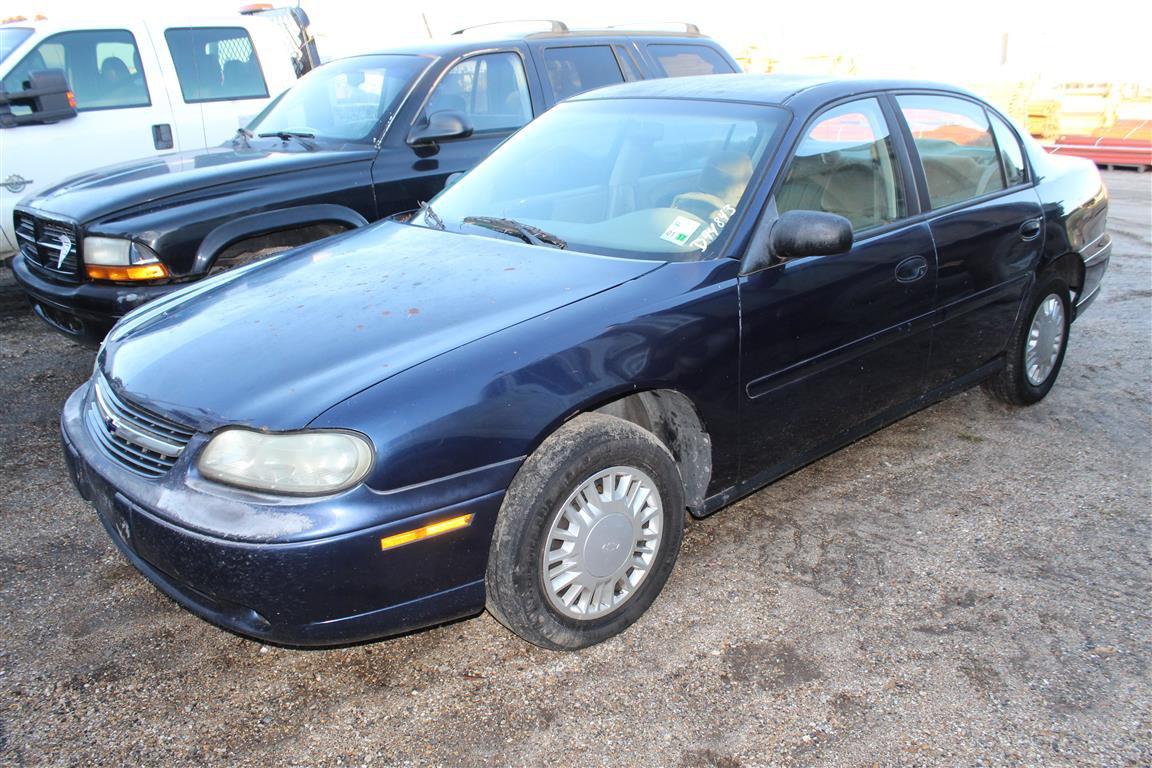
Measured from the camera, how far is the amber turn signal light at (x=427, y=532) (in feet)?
8.00

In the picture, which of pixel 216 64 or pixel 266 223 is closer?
pixel 266 223

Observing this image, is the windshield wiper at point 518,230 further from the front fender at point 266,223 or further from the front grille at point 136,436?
the front fender at point 266,223

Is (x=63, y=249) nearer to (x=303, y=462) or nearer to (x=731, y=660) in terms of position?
(x=303, y=462)

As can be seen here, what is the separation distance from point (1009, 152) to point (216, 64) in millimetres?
6031

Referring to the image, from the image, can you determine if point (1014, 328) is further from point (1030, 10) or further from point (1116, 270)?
point (1030, 10)

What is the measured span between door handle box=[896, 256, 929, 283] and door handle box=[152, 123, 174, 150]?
5.93 metres

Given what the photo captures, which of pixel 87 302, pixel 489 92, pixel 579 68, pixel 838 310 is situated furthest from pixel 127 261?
pixel 838 310

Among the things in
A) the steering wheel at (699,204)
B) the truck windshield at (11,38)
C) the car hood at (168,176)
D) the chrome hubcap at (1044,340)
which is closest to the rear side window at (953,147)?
the chrome hubcap at (1044,340)

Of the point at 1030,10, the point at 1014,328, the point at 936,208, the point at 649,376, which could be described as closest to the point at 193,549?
the point at 649,376

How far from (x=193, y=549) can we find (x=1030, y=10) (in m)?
44.2

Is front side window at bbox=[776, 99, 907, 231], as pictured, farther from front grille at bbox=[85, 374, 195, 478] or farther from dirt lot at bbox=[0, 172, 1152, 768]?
front grille at bbox=[85, 374, 195, 478]

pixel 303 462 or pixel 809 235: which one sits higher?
pixel 809 235

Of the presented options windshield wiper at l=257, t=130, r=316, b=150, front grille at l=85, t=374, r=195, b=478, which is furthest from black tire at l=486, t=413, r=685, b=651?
windshield wiper at l=257, t=130, r=316, b=150

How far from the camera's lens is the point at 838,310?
11.2 ft
